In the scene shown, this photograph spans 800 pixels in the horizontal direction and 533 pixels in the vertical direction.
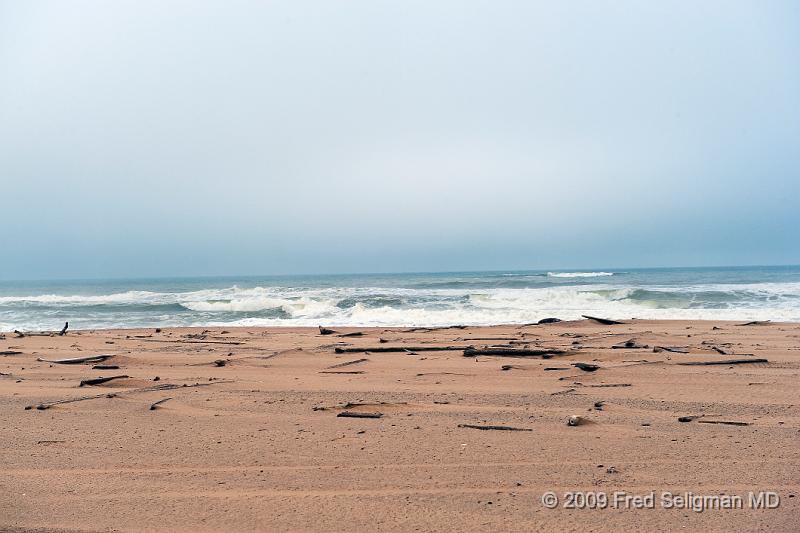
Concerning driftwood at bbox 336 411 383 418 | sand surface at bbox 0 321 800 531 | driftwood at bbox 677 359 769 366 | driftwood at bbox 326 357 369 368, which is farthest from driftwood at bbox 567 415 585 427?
driftwood at bbox 326 357 369 368

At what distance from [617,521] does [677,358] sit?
5.32 metres

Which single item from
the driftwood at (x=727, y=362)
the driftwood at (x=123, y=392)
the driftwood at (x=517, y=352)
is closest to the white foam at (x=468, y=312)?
the driftwood at (x=517, y=352)

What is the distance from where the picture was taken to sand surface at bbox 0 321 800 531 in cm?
268

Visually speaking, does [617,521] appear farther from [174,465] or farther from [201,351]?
[201,351]

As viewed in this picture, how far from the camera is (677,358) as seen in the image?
7.21m

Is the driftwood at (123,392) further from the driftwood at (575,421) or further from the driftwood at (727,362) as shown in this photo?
the driftwood at (727,362)

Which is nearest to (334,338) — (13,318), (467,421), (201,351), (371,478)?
(201,351)

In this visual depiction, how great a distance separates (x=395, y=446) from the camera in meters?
3.70

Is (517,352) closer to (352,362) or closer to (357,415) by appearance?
(352,362)

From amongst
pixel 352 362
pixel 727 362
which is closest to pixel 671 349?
pixel 727 362

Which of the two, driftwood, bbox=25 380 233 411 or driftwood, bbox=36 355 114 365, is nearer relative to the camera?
driftwood, bbox=25 380 233 411

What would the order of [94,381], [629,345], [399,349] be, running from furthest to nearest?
[399,349], [629,345], [94,381]

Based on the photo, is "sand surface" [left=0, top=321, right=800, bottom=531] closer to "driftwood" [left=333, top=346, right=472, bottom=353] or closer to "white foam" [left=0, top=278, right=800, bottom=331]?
"driftwood" [left=333, top=346, right=472, bottom=353]

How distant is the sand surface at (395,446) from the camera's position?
2.68 metres
